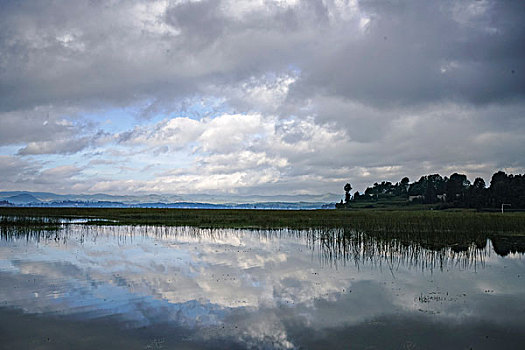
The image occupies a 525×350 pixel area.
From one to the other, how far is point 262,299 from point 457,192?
12533 cm

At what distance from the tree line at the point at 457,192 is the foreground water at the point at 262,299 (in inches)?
3210

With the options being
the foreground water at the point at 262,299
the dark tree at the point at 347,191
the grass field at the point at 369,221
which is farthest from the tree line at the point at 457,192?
the foreground water at the point at 262,299

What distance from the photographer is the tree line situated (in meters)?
90.3

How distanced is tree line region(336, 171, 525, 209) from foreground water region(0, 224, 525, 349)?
8154cm

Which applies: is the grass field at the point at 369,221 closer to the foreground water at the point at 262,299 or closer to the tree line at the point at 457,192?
the foreground water at the point at 262,299

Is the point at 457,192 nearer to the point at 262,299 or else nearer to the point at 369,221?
the point at 369,221

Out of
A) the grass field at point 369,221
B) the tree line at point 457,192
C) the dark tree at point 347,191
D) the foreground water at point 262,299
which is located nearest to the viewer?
the foreground water at point 262,299

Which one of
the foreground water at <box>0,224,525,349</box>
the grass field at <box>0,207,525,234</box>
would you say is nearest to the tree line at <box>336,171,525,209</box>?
the grass field at <box>0,207,525,234</box>

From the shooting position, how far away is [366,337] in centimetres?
832

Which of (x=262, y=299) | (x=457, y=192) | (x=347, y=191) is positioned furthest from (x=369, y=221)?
(x=347, y=191)

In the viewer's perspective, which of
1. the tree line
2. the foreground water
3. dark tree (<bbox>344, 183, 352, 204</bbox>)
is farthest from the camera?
dark tree (<bbox>344, 183, 352, 204</bbox>)

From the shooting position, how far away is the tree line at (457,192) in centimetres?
9031

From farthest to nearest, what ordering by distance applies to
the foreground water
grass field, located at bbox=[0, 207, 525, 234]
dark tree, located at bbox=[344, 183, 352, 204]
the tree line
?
dark tree, located at bbox=[344, 183, 352, 204], the tree line, grass field, located at bbox=[0, 207, 525, 234], the foreground water

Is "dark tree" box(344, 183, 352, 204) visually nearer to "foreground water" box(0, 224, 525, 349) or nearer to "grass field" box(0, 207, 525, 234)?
"grass field" box(0, 207, 525, 234)
